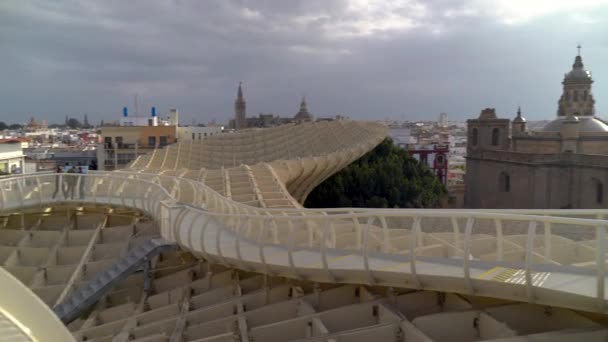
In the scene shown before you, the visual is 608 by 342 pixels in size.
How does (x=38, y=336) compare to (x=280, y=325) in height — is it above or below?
above

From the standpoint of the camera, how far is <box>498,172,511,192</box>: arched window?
46000 mm

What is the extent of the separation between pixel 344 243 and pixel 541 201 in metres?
38.5

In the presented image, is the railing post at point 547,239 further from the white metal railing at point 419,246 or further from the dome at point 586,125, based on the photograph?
the dome at point 586,125

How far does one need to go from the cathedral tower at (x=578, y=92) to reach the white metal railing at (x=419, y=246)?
6084cm

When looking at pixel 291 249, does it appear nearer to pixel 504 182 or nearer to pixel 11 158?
pixel 11 158

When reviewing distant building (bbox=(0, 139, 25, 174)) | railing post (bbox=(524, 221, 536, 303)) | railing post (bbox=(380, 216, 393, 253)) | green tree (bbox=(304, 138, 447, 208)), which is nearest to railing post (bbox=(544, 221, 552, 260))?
railing post (bbox=(524, 221, 536, 303))

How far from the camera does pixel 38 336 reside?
4.41 meters

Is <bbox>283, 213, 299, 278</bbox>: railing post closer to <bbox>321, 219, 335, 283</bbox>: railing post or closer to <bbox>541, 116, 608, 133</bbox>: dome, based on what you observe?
<bbox>321, 219, 335, 283</bbox>: railing post

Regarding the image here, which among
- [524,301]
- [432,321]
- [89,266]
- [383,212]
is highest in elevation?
[383,212]

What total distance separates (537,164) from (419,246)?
1550 inches

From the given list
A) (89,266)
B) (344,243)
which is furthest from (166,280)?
(344,243)

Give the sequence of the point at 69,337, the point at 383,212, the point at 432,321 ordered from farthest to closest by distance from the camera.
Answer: the point at 383,212 → the point at 432,321 → the point at 69,337

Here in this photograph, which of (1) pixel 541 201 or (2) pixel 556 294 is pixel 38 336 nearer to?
(2) pixel 556 294

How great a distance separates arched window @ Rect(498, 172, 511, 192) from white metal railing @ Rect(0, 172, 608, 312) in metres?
39.2
